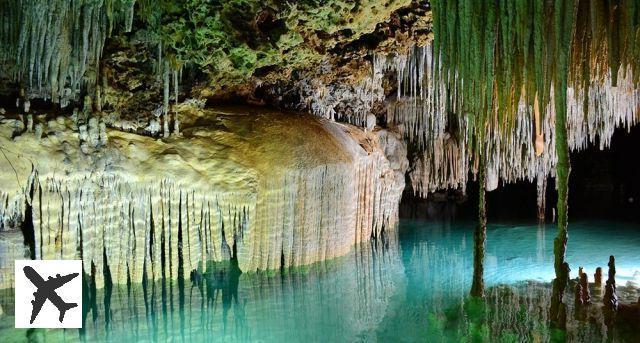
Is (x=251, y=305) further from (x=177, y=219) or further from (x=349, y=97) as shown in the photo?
(x=349, y=97)

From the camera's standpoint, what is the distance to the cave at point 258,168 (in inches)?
164

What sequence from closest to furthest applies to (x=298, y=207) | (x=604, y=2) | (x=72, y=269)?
(x=604, y=2)
(x=72, y=269)
(x=298, y=207)

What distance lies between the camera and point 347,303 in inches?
270

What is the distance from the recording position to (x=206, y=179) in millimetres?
7465

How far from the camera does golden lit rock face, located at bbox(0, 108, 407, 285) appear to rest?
6438 millimetres

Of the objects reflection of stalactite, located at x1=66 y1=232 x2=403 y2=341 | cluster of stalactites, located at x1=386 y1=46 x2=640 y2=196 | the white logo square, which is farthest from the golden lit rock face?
cluster of stalactites, located at x1=386 y1=46 x2=640 y2=196

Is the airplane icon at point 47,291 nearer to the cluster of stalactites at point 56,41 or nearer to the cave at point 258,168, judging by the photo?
the cave at point 258,168

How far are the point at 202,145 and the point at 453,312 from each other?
4.23 m

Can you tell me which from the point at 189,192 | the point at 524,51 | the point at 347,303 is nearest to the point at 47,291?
the point at 189,192

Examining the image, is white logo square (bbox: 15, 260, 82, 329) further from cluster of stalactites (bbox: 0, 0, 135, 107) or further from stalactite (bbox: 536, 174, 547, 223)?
stalactite (bbox: 536, 174, 547, 223)

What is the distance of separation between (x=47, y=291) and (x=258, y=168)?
3.97 metres

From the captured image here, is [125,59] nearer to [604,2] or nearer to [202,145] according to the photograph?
[202,145]

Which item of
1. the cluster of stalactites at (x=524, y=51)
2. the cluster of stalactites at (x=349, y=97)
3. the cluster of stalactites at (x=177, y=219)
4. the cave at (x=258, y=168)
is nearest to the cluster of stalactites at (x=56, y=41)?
the cave at (x=258, y=168)

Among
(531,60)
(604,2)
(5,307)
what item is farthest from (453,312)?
(5,307)
